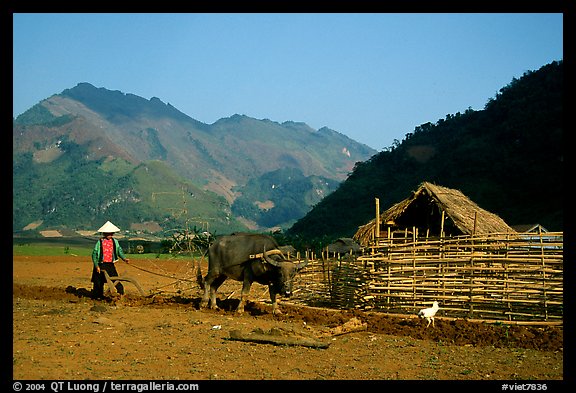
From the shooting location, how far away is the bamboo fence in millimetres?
12477

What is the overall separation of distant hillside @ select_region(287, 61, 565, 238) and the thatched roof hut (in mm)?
25628

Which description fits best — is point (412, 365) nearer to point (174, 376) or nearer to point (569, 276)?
point (174, 376)

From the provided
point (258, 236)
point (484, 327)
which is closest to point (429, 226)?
point (258, 236)

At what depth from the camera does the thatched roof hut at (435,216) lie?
18.2m

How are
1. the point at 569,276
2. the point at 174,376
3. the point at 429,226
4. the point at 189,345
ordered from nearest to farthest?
the point at 174,376 → the point at 189,345 → the point at 569,276 → the point at 429,226

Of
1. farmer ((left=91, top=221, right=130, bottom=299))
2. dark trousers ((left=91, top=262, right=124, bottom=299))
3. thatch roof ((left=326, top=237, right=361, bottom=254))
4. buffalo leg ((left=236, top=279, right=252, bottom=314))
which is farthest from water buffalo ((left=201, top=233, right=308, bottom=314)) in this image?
thatch roof ((left=326, top=237, right=361, bottom=254))

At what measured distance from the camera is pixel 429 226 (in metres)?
19.7

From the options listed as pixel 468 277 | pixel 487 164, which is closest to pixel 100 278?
pixel 468 277

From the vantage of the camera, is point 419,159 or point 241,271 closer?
point 241,271

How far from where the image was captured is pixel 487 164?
56562 mm

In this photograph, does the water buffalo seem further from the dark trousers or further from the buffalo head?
the dark trousers

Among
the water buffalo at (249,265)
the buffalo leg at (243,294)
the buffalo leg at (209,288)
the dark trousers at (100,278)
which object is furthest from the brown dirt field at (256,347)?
the dark trousers at (100,278)

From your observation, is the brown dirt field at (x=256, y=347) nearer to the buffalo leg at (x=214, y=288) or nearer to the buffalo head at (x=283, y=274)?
the buffalo leg at (x=214, y=288)
